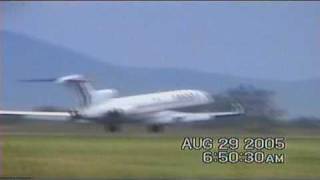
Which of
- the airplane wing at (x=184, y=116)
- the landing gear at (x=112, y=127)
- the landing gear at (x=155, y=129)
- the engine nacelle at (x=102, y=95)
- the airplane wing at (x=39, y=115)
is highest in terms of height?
the engine nacelle at (x=102, y=95)

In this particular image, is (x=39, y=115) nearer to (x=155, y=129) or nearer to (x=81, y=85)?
(x=81, y=85)

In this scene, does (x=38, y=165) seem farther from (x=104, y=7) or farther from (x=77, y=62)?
(x=104, y=7)

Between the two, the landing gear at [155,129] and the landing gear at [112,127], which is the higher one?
the landing gear at [155,129]

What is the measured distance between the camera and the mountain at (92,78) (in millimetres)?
3455

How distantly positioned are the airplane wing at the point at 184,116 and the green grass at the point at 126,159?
4.5 inches

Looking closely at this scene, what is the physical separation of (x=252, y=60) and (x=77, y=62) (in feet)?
3.54

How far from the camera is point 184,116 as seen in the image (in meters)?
3.59

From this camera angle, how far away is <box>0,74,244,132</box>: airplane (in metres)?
3.50

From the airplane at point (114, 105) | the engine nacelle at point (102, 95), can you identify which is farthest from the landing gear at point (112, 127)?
the engine nacelle at point (102, 95)

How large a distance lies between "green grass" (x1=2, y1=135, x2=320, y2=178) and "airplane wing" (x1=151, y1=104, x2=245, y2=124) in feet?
0.38

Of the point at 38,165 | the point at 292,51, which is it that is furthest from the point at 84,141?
the point at 292,51

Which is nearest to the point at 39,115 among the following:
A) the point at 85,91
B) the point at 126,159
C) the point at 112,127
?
the point at 85,91

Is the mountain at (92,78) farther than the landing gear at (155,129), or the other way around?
the landing gear at (155,129)

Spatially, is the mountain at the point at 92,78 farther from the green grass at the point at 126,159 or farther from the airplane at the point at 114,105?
the green grass at the point at 126,159
